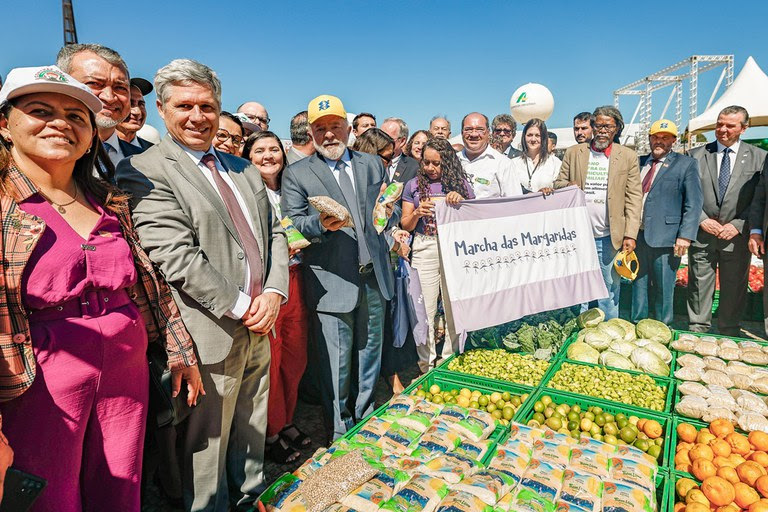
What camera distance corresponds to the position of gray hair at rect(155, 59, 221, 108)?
2062mm

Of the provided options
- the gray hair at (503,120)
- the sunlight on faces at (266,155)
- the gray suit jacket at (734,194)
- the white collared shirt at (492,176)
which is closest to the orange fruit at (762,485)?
the white collared shirt at (492,176)

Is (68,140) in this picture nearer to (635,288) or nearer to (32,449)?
(32,449)

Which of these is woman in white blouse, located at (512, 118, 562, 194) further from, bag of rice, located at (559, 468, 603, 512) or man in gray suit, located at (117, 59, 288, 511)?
man in gray suit, located at (117, 59, 288, 511)

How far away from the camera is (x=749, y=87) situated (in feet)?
47.5

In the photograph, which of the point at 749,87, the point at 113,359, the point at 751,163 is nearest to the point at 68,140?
Answer: the point at 113,359

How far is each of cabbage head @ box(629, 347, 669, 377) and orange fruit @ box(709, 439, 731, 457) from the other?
1.13 meters

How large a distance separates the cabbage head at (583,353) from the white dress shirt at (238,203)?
9.98 ft

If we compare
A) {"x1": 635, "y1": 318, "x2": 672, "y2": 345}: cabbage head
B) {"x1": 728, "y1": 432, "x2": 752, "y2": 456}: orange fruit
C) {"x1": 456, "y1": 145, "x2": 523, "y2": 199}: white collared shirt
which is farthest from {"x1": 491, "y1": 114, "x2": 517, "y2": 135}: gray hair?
{"x1": 728, "y1": 432, "x2": 752, "y2": 456}: orange fruit

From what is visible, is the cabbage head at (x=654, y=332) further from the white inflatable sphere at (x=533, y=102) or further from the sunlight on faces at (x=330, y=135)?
the white inflatable sphere at (x=533, y=102)

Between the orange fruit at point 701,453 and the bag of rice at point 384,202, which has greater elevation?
the bag of rice at point 384,202

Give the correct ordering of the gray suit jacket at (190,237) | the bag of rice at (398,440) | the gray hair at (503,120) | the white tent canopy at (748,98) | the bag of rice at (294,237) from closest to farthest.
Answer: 1. the gray suit jacket at (190,237)
2. the bag of rice at (398,440)
3. the bag of rice at (294,237)
4. the gray hair at (503,120)
5. the white tent canopy at (748,98)

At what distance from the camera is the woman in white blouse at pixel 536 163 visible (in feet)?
20.1

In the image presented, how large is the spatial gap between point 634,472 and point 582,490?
1.27ft

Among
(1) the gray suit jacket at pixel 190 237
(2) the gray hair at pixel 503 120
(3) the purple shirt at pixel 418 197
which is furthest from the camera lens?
(2) the gray hair at pixel 503 120
